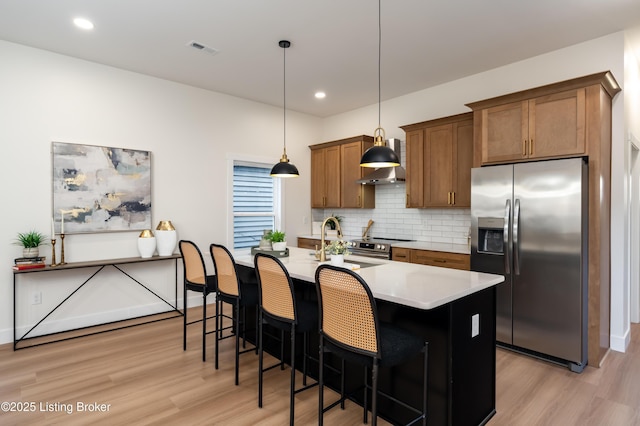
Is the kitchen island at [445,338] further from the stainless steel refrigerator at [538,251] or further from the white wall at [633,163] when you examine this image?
the white wall at [633,163]

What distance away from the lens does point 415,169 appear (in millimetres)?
4789

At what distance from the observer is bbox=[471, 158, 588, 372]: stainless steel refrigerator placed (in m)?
3.04

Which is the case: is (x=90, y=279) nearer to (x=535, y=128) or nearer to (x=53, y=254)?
(x=53, y=254)

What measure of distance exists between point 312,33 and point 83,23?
2.10 metres

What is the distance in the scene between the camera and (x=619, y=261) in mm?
3369

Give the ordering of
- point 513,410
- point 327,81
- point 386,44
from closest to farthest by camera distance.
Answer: point 513,410, point 386,44, point 327,81

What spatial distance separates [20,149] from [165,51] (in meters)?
1.82

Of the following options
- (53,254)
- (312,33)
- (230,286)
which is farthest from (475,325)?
(53,254)

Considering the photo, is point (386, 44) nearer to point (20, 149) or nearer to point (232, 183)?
Result: point (232, 183)

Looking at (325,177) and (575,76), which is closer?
(575,76)

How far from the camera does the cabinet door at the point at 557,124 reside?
10.3ft

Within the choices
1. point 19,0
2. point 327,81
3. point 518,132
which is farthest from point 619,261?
point 19,0

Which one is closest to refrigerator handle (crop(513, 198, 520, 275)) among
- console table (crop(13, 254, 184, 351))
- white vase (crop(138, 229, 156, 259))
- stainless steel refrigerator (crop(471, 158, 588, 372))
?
stainless steel refrigerator (crop(471, 158, 588, 372))

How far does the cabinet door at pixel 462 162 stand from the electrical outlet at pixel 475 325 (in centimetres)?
230
